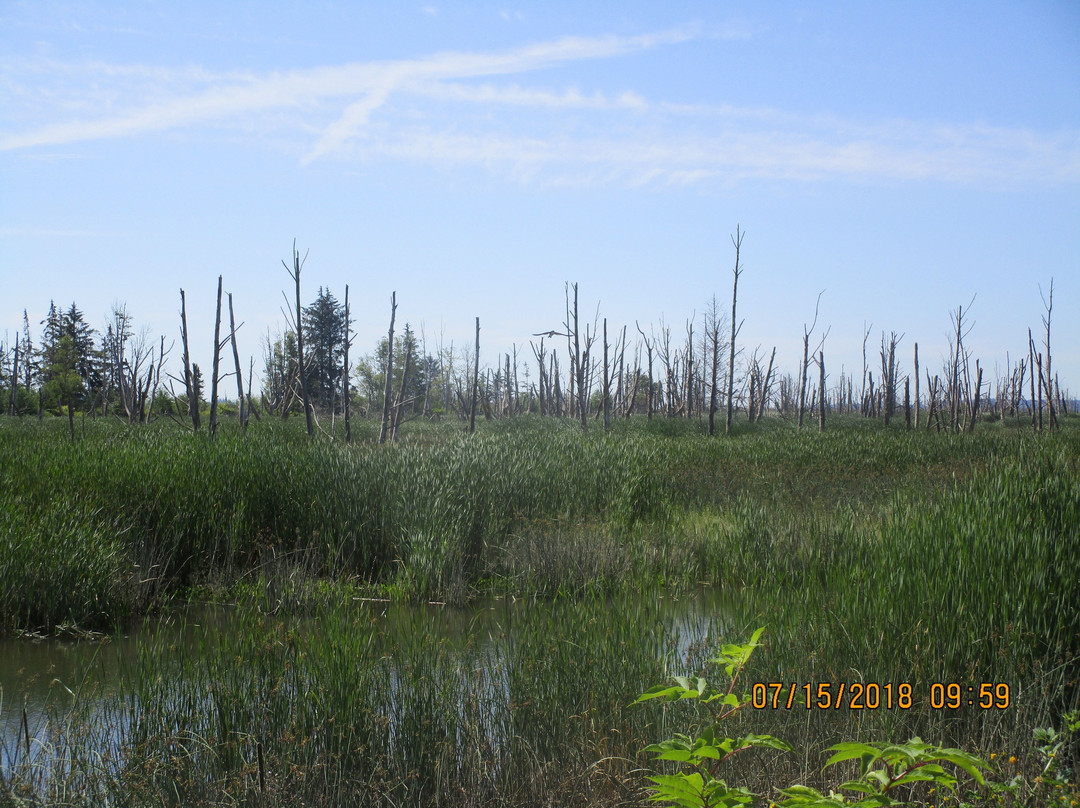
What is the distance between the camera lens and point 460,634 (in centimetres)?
562

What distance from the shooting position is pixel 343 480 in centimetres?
832

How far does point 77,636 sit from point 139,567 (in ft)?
3.40

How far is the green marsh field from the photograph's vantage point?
316 centimetres

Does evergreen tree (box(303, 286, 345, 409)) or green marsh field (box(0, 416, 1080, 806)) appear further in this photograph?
evergreen tree (box(303, 286, 345, 409))

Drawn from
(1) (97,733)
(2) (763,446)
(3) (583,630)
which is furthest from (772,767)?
(2) (763,446)

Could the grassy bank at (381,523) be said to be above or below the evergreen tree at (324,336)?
below

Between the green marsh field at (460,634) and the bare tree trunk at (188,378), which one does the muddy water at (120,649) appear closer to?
the green marsh field at (460,634)

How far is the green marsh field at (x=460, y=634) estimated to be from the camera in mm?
3162
